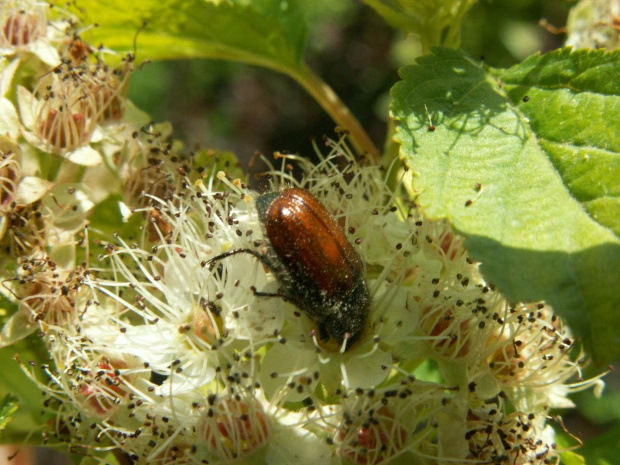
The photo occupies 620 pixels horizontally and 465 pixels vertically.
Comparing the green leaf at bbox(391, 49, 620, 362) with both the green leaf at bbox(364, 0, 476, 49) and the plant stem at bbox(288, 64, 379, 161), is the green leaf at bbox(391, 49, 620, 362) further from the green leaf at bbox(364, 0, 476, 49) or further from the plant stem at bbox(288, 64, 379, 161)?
the plant stem at bbox(288, 64, 379, 161)

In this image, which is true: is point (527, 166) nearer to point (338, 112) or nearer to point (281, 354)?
point (281, 354)

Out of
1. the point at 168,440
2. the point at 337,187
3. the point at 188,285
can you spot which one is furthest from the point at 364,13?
the point at 168,440

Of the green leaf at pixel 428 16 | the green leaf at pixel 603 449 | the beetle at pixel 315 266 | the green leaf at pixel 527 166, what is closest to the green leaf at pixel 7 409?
the beetle at pixel 315 266

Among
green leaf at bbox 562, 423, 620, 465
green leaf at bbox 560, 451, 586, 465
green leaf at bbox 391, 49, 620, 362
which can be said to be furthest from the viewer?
green leaf at bbox 562, 423, 620, 465

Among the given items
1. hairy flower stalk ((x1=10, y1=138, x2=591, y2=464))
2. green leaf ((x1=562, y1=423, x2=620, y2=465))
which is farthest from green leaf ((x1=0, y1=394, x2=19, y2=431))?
green leaf ((x1=562, y1=423, x2=620, y2=465))

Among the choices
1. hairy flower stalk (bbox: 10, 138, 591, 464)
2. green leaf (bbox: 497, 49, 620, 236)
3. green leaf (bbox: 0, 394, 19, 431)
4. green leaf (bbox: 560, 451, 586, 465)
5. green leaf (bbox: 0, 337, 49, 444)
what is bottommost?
green leaf (bbox: 0, 337, 49, 444)

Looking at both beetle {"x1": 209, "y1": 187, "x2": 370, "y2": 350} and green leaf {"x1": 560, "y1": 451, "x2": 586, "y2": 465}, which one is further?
green leaf {"x1": 560, "y1": 451, "x2": 586, "y2": 465}

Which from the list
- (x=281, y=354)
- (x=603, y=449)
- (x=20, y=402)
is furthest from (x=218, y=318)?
(x=603, y=449)
